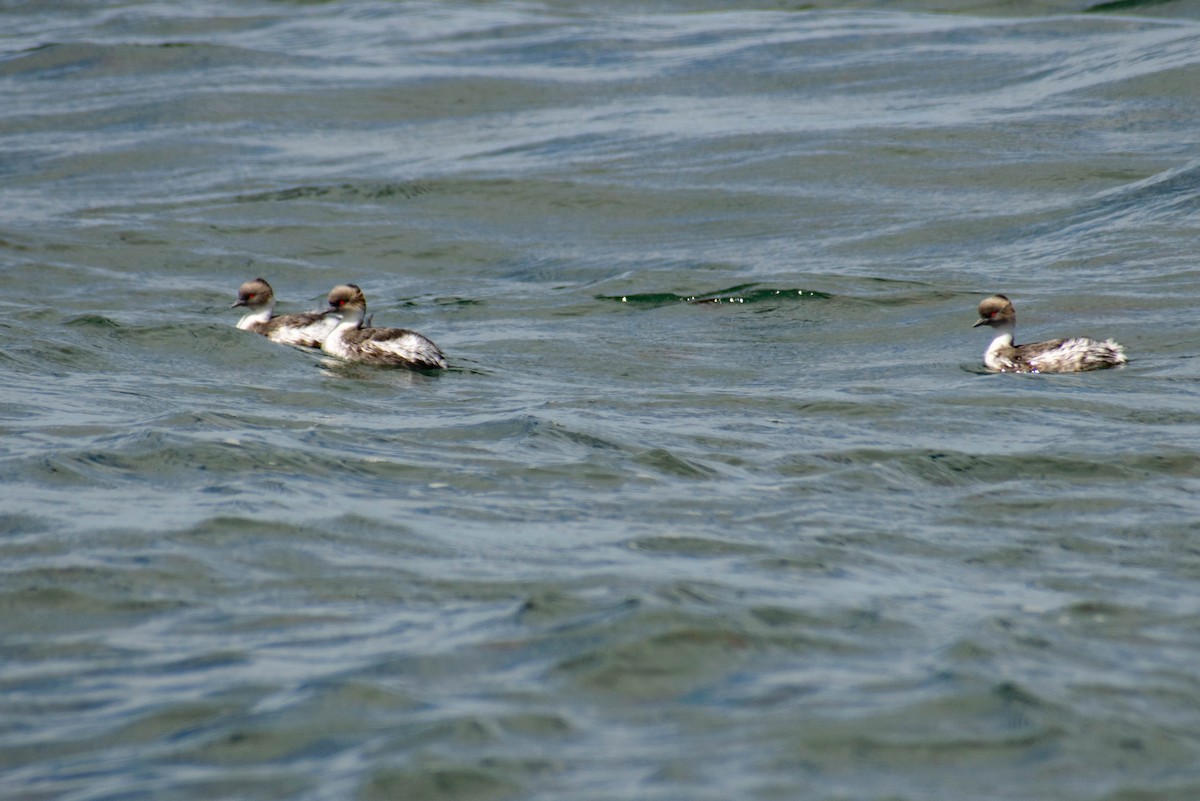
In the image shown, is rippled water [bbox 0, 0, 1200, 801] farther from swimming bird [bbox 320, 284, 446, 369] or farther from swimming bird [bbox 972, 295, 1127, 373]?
swimming bird [bbox 320, 284, 446, 369]

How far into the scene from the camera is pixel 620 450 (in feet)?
29.2

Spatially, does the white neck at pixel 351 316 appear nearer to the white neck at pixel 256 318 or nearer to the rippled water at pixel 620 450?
the rippled water at pixel 620 450

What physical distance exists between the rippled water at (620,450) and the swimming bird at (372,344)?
1.20ft

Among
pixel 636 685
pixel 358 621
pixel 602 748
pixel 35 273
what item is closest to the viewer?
pixel 602 748

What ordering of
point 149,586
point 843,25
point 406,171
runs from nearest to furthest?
point 149,586
point 406,171
point 843,25

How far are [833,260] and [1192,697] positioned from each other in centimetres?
988

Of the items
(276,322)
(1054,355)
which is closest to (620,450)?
(1054,355)

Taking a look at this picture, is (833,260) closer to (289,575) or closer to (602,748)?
(289,575)

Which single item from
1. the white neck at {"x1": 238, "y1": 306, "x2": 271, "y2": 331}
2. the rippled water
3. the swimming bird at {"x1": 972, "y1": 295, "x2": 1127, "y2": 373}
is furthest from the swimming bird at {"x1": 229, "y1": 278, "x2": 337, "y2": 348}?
the swimming bird at {"x1": 972, "y1": 295, "x2": 1127, "y2": 373}

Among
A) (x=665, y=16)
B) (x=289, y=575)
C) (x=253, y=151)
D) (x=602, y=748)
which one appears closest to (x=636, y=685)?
(x=602, y=748)

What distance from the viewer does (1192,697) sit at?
5.55 meters

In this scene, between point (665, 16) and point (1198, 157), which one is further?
point (665, 16)

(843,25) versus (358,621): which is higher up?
(843,25)

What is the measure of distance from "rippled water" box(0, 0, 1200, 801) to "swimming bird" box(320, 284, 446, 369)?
364 mm
